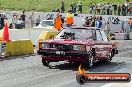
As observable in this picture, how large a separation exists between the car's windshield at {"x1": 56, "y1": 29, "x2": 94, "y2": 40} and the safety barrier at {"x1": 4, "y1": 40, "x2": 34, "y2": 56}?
442 centimetres

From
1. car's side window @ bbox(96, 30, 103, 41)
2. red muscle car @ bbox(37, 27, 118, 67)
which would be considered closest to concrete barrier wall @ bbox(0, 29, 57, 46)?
red muscle car @ bbox(37, 27, 118, 67)

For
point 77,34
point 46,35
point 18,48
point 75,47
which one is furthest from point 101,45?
point 46,35

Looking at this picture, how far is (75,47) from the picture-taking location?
13430 millimetres

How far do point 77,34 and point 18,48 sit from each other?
5.31 metres

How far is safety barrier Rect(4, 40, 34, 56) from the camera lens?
60.7 feet

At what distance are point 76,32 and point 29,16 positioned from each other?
1161 inches

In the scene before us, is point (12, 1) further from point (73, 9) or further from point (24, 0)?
point (73, 9)

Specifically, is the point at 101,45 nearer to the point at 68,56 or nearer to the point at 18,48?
the point at 68,56

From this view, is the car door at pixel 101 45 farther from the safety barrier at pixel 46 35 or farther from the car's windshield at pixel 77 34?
the safety barrier at pixel 46 35

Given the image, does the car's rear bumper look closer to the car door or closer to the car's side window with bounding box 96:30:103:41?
the car door

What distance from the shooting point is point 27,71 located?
42.5 ft

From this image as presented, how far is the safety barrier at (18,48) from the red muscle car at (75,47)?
14.4 ft

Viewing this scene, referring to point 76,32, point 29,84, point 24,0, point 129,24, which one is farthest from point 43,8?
point 29,84

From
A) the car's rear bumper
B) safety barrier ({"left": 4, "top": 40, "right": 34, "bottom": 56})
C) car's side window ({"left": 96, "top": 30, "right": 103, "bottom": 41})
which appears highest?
car's side window ({"left": 96, "top": 30, "right": 103, "bottom": 41})
